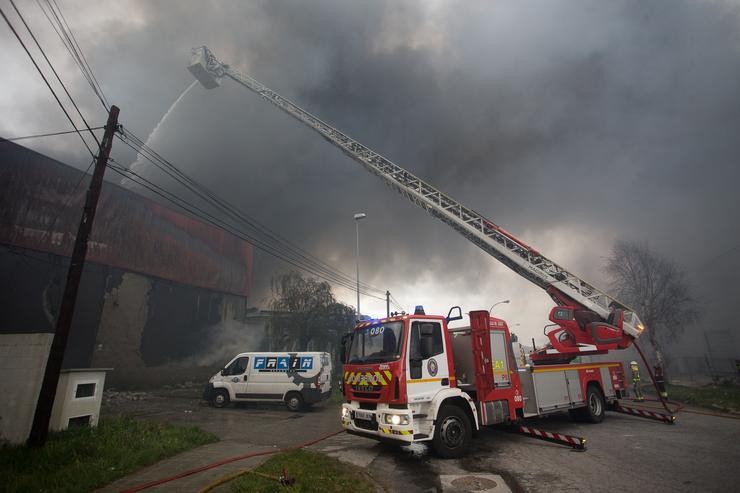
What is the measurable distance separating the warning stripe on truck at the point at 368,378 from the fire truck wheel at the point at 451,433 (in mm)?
1370

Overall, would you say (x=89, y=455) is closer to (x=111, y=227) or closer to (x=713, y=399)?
(x=713, y=399)

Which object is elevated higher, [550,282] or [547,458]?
[550,282]

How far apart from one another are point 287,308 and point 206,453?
798 inches

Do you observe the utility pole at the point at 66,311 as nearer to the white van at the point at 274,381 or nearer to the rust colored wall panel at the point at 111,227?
the white van at the point at 274,381

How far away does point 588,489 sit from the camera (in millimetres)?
5359

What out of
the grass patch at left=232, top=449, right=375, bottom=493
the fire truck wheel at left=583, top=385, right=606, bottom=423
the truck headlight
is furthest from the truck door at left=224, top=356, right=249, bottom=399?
the fire truck wheel at left=583, top=385, right=606, bottom=423

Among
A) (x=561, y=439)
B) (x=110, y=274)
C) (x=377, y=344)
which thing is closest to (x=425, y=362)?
(x=377, y=344)

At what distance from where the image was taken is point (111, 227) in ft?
84.0

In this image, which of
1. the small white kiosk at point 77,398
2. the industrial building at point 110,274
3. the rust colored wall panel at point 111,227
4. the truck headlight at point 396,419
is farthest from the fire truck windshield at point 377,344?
the industrial building at point 110,274

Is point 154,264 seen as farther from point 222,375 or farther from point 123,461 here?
point 123,461

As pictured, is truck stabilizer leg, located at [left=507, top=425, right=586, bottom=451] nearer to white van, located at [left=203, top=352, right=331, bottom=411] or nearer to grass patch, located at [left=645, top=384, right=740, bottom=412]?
white van, located at [left=203, top=352, right=331, bottom=411]

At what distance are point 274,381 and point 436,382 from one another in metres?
10.7

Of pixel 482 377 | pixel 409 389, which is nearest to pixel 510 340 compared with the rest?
pixel 482 377

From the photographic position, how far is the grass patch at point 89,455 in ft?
18.8
